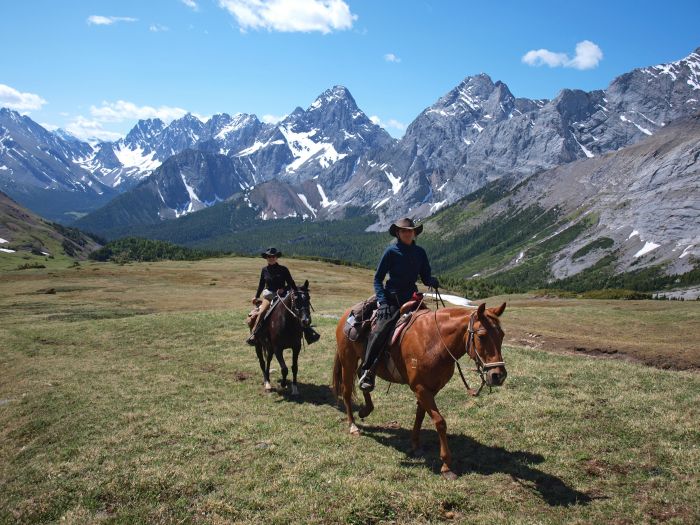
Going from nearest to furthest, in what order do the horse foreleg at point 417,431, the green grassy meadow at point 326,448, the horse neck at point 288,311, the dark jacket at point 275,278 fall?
the green grassy meadow at point 326,448
the horse foreleg at point 417,431
the horse neck at point 288,311
the dark jacket at point 275,278

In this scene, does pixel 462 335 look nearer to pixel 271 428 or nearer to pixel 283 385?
pixel 271 428

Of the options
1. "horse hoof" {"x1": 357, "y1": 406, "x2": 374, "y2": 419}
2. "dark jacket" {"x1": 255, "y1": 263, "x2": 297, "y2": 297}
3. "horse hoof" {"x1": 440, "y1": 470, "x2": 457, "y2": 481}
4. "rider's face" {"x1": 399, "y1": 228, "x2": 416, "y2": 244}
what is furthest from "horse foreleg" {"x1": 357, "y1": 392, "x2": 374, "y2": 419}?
"dark jacket" {"x1": 255, "y1": 263, "x2": 297, "y2": 297}

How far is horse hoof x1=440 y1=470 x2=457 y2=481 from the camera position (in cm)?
1016

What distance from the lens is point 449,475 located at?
404 inches

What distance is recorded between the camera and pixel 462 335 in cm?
1088

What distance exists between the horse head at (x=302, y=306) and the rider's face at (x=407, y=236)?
594cm

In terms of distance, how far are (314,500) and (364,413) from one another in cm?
484

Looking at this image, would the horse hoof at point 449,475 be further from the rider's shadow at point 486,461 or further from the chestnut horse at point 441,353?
the rider's shadow at point 486,461

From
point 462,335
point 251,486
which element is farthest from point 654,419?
point 251,486

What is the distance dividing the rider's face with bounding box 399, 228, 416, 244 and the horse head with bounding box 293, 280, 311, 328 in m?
5.94

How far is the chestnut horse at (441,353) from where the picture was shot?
33.1 ft

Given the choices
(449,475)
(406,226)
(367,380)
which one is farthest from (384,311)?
(449,475)

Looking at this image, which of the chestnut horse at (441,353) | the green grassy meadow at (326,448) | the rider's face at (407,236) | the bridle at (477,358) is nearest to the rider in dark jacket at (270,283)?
the green grassy meadow at (326,448)

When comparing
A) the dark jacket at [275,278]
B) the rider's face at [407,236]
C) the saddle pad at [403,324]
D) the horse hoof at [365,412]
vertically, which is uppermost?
the rider's face at [407,236]
